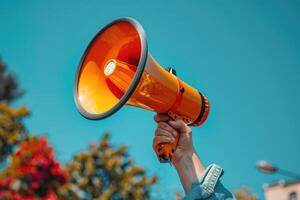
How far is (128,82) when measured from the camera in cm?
165

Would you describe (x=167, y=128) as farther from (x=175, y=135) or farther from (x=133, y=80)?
(x=133, y=80)

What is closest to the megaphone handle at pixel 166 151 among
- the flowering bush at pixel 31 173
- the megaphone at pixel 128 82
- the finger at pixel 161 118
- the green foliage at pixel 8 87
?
the megaphone at pixel 128 82

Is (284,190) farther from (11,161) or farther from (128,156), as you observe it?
(11,161)

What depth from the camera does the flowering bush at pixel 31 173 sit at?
9.83 meters

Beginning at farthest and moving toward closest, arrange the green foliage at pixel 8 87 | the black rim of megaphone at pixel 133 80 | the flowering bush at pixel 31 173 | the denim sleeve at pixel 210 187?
1. the green foliage at pixel 8 87
2. the flowering bush at pixel 31 173
3. the black rim of megaphone at pixel 133 80
4. the denim sleeve at pixel 210 187

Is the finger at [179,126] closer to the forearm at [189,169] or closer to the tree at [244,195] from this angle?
the forearm at [189,169]

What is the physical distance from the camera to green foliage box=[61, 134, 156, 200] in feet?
45.9

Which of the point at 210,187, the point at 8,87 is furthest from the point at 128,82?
the point at 8,87

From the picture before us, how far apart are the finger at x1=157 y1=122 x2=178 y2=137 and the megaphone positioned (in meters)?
0.03

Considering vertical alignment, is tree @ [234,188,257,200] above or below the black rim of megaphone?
above

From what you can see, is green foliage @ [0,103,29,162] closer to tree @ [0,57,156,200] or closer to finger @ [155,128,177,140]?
tree @ [0,57,156,200]

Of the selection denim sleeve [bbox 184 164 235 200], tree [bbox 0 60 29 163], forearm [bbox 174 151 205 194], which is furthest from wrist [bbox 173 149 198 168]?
tree [bbox 0 60 29 163]

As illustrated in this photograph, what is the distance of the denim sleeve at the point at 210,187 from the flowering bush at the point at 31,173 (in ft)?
30.3

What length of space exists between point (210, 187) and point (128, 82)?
1.99 ft
